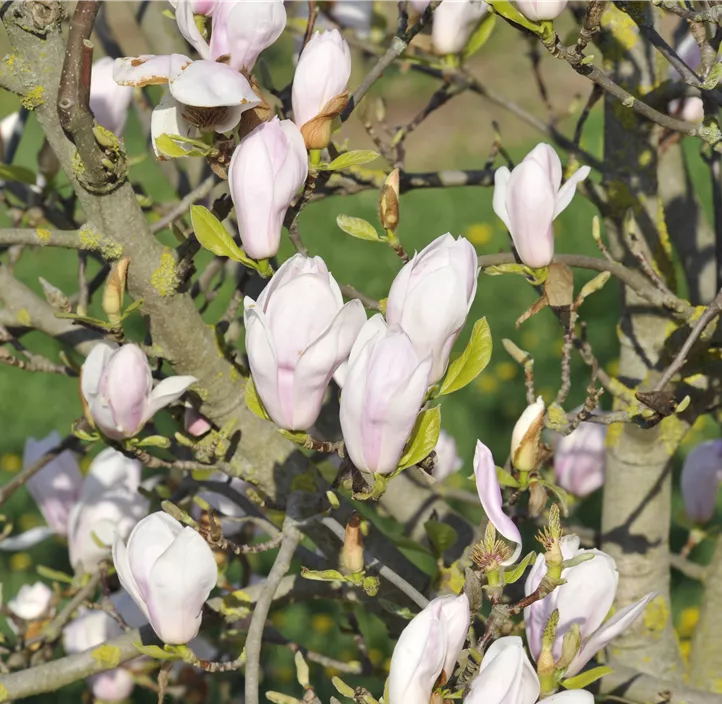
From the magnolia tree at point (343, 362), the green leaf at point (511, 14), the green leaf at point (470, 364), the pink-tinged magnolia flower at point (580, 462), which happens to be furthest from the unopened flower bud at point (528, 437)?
the pink-tinged magnolia flower at point (580, 462)

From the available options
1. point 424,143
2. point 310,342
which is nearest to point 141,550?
point 310,342

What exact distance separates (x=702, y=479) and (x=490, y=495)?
3.01 ft

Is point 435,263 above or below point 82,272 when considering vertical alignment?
above

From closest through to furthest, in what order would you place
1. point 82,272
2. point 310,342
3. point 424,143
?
1. point 310,342
2. point 82,272
3. point 424,143

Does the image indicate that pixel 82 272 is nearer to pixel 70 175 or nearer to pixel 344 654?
pixel 70 175

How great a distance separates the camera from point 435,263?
793 millimetres

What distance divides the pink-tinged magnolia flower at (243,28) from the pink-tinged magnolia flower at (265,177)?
0.23ft

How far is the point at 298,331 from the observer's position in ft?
2.55

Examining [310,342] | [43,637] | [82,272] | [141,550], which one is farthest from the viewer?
[43,637]

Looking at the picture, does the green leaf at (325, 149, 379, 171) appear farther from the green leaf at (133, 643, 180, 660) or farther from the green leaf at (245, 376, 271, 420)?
the green leaf at (133, 643, 180, 660)

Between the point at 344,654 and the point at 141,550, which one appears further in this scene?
the point at 344,654

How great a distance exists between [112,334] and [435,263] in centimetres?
44

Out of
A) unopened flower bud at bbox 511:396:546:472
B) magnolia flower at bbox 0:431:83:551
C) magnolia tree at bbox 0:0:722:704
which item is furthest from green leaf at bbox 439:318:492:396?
magnolia flower at bbox 0:431:83:551

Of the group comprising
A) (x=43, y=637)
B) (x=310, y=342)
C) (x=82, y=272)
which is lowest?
(x=43, y=637)
